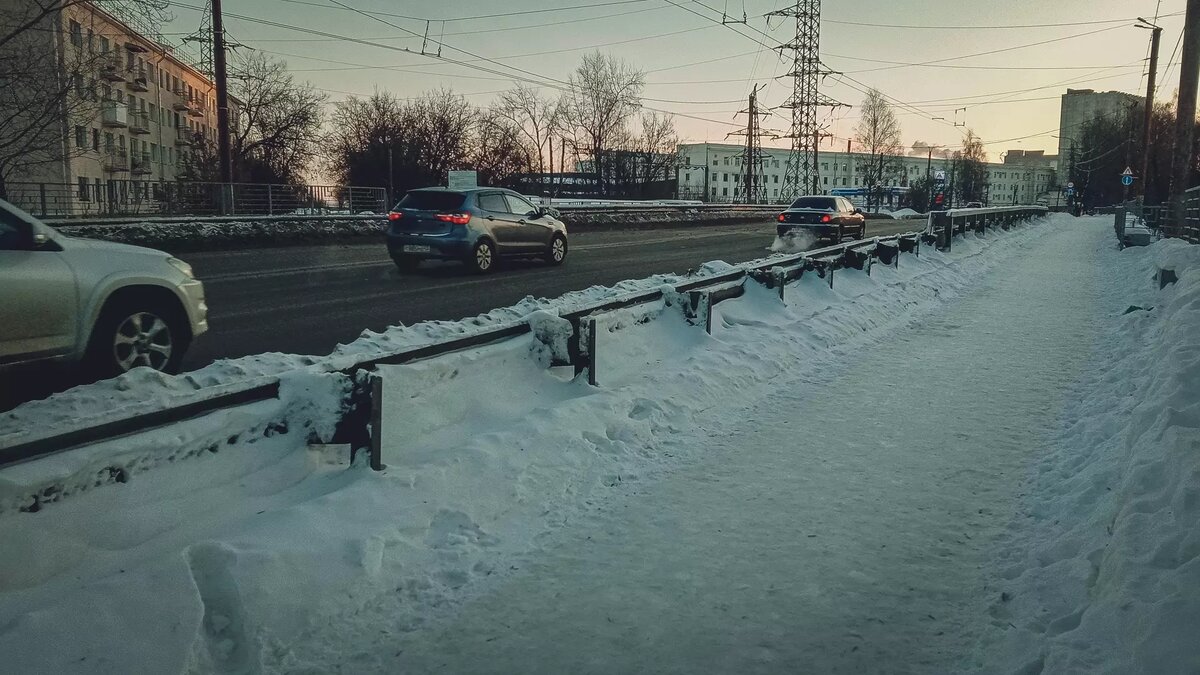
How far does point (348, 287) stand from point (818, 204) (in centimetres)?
1730

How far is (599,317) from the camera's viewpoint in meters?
6.71

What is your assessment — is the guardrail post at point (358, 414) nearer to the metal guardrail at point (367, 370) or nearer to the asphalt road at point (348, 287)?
the metal guardrail at point (367, 370)

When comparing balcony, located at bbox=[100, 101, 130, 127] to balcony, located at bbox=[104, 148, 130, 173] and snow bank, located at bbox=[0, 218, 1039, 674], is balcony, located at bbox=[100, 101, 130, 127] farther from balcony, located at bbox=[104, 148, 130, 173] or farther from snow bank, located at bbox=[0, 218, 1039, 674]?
snow bank, located at bbox=[0, 218, 1039, 674]

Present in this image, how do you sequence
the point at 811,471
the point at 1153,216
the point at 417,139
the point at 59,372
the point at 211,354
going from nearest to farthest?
1. the point at 811,471
2. the point at 59,372
3. the point at 211,354
4. the point at 1153,216
5. the point at 417,139

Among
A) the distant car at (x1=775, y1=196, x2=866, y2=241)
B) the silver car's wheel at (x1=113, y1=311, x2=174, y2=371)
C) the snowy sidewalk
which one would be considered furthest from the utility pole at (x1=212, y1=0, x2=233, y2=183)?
the snowy sidewalk

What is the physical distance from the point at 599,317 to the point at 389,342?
90.6 inches

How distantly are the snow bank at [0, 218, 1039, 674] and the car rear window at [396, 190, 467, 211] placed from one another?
9.02 m

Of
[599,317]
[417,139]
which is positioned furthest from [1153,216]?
[417,139]

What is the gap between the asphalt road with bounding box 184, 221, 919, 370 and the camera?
847cm

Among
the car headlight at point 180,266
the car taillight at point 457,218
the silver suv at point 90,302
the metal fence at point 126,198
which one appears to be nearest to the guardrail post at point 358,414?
the silver suv at point 90,302

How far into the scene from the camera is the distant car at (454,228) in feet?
48.0

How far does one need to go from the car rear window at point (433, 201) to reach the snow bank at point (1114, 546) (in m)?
11.3

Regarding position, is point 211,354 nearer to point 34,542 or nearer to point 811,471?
point 34,542

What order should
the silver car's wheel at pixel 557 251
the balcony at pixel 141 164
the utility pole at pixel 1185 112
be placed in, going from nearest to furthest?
the silver car's wheel at pixel 557 251 → the utility pole at pixel 1185 112 → the balcony at pixel 141 164
